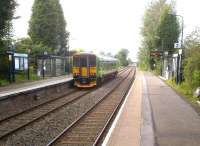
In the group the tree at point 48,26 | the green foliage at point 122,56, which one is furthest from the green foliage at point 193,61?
the green foliage at point 122,56

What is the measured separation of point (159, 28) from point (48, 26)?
1758cm

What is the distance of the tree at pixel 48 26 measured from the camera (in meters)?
65.3

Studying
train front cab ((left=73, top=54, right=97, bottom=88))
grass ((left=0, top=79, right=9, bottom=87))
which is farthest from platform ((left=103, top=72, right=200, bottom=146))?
grass ((left=0, top=79, right=9, bottom=87))

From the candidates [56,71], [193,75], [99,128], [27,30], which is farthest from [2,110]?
[27,30]

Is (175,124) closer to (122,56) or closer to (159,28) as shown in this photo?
(159,28)

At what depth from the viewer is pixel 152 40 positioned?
6906cm

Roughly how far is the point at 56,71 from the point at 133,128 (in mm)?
39619

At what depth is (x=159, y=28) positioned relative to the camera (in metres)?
64.5

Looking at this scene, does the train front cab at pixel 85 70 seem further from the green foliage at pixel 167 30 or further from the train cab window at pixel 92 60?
the green foliage at pixel 167 30

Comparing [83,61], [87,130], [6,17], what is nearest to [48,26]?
[6,17]

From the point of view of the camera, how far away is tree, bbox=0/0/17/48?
3482 cm

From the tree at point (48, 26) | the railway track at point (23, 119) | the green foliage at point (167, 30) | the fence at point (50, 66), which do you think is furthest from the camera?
the tree at point (48, 26)

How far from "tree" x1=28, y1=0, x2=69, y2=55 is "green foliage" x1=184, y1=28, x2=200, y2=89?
36132mm

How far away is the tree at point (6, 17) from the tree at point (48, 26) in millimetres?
26350
